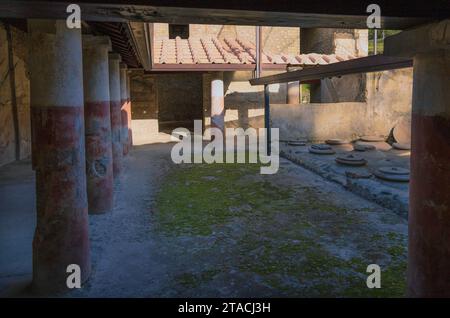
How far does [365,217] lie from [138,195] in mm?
3955

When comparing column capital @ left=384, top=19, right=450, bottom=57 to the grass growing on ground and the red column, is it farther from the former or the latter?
the grass growing on ground

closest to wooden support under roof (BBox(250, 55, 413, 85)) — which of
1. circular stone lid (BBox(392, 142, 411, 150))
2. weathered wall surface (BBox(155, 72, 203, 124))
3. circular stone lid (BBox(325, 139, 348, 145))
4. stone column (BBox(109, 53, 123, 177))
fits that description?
stone column (BBox(109, 53, 123, 177))

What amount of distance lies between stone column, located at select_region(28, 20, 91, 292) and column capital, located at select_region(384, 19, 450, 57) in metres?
2.78

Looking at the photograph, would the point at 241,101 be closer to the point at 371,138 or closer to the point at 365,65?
the point at 371,138

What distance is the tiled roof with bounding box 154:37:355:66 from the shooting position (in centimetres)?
1409

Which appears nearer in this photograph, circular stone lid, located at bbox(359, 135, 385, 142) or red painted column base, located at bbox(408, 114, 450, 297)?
red painted column base, located at bbox(408, 114, 450, 297)

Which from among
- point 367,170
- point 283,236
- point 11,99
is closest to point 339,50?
point 367,170

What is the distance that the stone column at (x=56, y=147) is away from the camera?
4.02m

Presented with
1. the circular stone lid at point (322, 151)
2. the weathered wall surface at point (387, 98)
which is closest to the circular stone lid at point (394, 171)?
the circular stone lid at point (322, 151)

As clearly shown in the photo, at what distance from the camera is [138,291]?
4.11 meters

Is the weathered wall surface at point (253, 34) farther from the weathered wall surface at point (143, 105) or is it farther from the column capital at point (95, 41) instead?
the column capital at point (95, 41)

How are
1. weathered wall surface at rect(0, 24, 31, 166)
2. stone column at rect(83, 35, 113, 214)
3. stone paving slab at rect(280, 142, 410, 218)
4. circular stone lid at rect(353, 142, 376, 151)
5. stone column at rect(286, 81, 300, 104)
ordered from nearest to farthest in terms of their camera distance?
stone column at rect(83, 35, 113, 214) → stone paving slab at rect(280, 142, 410, 218) → weathered wall surface at rect(0, 24, 31, 166) → circular stone lid at rect(353, 142, 376, 151) → stone column at rect(286, 81, 300, 104)

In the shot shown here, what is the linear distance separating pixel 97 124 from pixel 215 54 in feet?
28.5

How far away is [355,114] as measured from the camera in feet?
48.9
